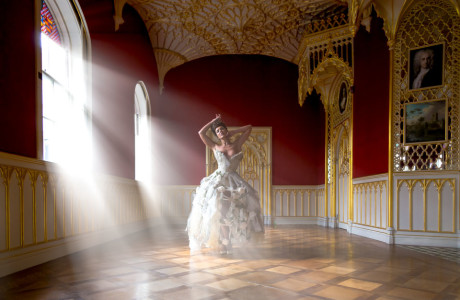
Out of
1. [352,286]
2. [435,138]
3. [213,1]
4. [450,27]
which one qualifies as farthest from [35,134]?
[450,27]

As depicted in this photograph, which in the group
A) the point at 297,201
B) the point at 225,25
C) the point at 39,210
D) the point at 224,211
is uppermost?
the point at 225,25

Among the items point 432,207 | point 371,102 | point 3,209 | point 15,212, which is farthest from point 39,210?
point 371,102

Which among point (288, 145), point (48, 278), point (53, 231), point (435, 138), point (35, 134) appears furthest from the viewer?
point (288, 145)

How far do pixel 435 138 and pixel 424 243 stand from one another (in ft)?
5.05

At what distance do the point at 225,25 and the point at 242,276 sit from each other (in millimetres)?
6249

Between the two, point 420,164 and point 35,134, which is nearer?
point 35,134

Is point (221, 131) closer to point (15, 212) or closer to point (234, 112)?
point (15, 212)

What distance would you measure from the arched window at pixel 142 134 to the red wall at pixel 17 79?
14.9 feet

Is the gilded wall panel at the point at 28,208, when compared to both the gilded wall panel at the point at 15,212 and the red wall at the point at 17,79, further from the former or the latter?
the red wall at the point at 17,79

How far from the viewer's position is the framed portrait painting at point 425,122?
191 inches

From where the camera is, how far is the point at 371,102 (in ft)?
19.2

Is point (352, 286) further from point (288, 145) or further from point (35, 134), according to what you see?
point (288, 145)

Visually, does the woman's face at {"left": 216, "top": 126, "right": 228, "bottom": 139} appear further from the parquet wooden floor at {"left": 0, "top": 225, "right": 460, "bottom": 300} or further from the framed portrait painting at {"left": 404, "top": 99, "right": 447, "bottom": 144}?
the framed portrait painting at {"left": 404, "top": 99, "right": 447, "bottom": 144}

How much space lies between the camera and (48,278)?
112 inches
